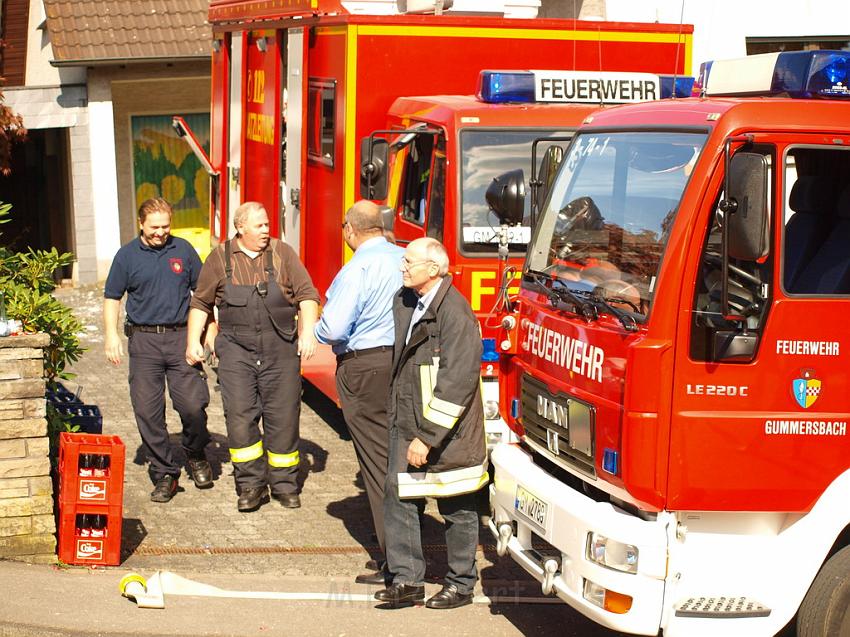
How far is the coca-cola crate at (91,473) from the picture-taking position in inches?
263

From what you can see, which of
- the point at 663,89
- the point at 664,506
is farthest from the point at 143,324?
the point at 664,506

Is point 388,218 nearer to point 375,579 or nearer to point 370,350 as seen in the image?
point 370,350

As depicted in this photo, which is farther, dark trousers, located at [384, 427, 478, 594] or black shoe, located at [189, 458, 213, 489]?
black shoe, located at [189, 458, 213, 489]

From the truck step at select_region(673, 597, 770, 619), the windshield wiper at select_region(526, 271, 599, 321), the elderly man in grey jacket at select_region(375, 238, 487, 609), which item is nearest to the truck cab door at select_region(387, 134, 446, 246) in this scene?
the elderly man in grey jacket at select_region(375, 238, 487, 609)

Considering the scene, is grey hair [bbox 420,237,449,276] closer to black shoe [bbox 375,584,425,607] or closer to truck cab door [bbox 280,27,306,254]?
black shoe [bbox 375,584,425,607]

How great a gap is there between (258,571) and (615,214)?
289 cm

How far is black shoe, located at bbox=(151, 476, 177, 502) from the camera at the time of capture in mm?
8078

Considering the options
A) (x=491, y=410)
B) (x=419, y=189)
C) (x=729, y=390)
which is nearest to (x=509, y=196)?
(x=491, y=410)

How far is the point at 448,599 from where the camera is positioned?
6254 millimetres

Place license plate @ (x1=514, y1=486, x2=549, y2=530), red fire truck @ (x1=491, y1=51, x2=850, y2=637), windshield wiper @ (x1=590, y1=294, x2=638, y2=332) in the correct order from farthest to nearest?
license plate @ (x1=514, y1=486, x2=549, y2=530) < windshield wiper @ (x1=590, y1=294, x2=638, y2=332) < red fire truck @ (x1=491, y1=51, x2=850, y2=637)

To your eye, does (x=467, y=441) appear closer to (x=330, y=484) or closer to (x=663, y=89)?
(x=330, y=484)

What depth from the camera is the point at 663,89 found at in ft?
26.8

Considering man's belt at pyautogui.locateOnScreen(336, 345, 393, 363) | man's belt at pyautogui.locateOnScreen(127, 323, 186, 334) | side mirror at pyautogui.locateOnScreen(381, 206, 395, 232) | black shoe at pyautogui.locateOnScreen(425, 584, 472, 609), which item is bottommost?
black shoe at pyautogui.locateOnScreen(425, 584, 472, 609)

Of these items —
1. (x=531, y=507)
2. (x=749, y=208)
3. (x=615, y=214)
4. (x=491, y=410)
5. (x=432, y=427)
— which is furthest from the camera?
(x=491, y=410)
